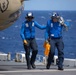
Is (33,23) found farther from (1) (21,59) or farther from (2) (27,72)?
(1) (21,59)

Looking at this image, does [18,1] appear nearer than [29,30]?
Yes

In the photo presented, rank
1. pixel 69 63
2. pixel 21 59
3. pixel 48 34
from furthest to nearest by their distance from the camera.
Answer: pixel 21 59 < pixel 69 63 < pixel 48 34

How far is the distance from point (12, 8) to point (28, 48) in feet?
5.18

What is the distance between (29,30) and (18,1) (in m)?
1.26

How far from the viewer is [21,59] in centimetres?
2036

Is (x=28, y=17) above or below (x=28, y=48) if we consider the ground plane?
above

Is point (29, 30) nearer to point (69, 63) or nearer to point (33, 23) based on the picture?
point (33, 23)

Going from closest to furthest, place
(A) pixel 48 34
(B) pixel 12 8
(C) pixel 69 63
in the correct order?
(B) pixel 12 8 < (A) pixel 48 34 < (C) pixel 69 63

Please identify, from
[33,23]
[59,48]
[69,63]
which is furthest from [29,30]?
[69,63]

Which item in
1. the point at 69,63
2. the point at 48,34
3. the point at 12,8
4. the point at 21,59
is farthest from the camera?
the point at 21,59

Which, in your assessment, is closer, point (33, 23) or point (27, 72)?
point (27, 72)

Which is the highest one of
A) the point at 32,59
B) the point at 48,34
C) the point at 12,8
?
the point at 12,8

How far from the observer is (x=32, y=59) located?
14758 millimetres

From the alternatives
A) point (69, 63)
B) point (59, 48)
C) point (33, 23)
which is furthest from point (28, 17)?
point (69, 63)
